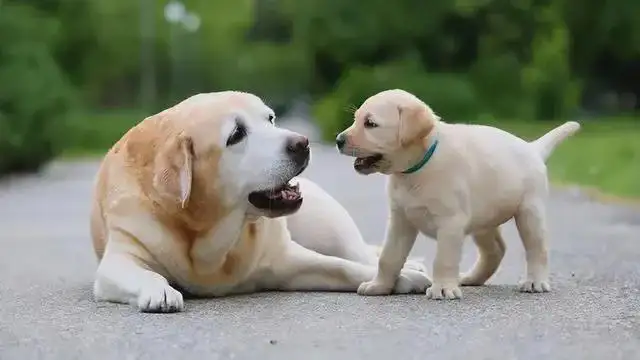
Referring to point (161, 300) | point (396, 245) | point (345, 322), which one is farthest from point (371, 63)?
point (345, 322)

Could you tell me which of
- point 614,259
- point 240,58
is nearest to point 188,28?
point 240,58

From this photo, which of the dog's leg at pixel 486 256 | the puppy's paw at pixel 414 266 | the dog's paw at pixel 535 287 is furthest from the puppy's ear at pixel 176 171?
the dog's paw at pixel 535 287

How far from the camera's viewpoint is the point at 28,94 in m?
15.3

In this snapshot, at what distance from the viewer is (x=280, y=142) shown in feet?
12.0

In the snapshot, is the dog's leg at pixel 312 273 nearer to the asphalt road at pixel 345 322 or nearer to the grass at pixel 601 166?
the asphalt road at pixel 345 322

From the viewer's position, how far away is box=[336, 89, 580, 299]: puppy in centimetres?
374

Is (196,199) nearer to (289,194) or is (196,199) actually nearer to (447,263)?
(289,194)

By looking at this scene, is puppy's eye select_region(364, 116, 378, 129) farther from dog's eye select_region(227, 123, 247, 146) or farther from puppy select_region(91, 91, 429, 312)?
dog's eye select_region(227, 123, 247, 146)

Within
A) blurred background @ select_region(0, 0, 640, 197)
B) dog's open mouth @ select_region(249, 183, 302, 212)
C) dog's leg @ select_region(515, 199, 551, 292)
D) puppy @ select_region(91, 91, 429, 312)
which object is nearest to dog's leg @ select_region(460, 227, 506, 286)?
dog's leg @ select_region(515, 199, 551, 292)

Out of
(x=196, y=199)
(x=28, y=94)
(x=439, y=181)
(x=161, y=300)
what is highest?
(x=439, y=181)

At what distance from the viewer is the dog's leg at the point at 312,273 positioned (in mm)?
4133

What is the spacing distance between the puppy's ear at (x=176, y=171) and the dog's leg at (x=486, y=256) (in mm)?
1156

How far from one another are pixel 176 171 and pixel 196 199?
0.42ft

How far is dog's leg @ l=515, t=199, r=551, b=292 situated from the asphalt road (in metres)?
0.07
